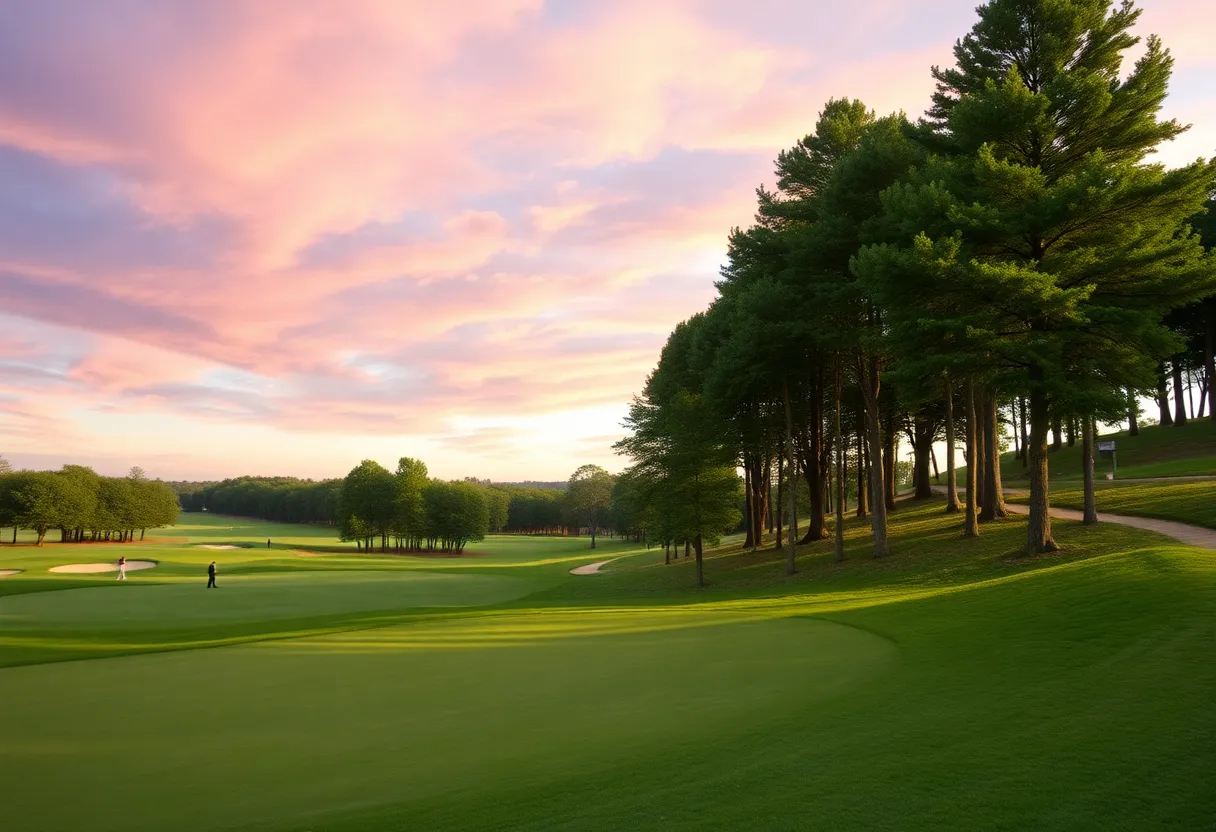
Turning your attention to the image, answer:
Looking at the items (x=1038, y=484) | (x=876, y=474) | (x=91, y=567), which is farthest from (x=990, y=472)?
(x=91, y=567)

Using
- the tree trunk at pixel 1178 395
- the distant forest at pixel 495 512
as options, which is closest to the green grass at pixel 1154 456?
the tree trunk at pixel 1178 395

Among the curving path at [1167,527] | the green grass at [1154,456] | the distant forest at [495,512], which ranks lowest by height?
the distant forest at [495,512]

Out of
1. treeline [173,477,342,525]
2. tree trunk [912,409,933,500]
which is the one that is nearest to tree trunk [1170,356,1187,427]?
tree trunk [912,409,933,500]

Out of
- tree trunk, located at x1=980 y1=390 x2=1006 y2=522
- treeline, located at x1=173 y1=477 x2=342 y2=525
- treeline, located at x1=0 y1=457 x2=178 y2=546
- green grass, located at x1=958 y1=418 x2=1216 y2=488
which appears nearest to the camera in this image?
tree trunk, located at x1=980 y1=390 x2=1006 y2=522

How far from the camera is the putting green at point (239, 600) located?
25.4 metres

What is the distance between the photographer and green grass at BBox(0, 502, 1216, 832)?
20.0 feet

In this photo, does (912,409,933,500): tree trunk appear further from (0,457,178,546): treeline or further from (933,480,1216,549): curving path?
(0,457,178,546): treeline

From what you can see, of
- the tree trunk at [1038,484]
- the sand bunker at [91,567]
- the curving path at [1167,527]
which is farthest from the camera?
the sand bunker at [91,567]

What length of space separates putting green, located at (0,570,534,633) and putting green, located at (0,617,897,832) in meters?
11.2

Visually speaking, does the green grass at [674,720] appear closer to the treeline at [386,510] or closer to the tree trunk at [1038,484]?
the tree trunk at [1038,484]

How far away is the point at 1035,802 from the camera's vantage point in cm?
557

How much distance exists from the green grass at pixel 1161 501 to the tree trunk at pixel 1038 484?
20.5 feet

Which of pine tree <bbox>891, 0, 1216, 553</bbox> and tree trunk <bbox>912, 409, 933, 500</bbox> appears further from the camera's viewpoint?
tree trunk <bbox>912, 409, 933, 500</bbox>

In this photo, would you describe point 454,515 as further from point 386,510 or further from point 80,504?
point 80,504
